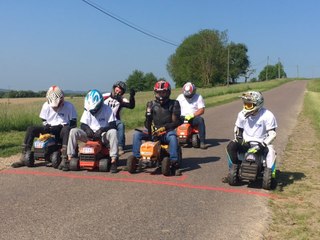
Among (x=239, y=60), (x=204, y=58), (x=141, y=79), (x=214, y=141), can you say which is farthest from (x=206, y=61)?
(x=214, y=141)

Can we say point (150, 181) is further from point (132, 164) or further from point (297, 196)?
point (297, 196)

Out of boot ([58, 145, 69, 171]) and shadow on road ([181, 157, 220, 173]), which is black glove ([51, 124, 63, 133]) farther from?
shadow on road ([181, 157, 220, 173])

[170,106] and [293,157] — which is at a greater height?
[170,106]

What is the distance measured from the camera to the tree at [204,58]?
94500 millimetres

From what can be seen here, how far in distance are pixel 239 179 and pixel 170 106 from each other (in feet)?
7.06

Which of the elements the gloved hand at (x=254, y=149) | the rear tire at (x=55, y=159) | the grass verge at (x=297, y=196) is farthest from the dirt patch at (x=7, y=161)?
the grass verge at (x=297, y=196)

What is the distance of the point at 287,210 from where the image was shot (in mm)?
5875

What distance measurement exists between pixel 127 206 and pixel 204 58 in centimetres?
9351

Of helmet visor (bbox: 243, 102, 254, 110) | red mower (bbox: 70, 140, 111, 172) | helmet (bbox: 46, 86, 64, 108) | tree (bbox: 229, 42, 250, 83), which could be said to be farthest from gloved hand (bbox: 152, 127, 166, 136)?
tree (bbox: 229, 42, 250, 83)

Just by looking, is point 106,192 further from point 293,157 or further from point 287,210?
point 293,157

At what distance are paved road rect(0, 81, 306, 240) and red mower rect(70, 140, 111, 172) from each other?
224 mm

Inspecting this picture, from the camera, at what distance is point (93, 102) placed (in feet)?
27.6

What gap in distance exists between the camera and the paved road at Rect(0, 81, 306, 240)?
4879 mm

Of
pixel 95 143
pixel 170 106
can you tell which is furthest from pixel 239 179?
pixel 95 143
